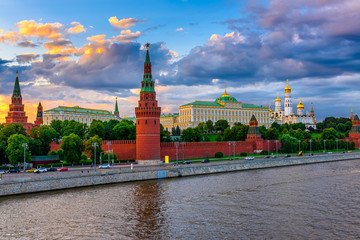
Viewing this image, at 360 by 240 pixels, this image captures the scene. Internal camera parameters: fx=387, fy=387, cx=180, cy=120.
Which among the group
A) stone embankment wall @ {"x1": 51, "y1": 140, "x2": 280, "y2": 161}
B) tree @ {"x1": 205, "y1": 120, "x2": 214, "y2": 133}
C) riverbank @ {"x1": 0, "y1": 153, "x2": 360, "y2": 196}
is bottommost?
riverbank @ {"x1": 0, "y1": 153, "x2": 360, "y2": 196}

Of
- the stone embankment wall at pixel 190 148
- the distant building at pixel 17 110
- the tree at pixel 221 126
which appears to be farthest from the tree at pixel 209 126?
the distant building at pixel 17 110

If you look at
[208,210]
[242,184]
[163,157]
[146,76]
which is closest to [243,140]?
[163,157]

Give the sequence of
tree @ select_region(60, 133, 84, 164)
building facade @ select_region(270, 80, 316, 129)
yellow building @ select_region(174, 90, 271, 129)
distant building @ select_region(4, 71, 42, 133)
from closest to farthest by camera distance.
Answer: tree @ select_region(60, 133, 84, 164) → distant building @ select_region(4, 71, 42, 133) → yellow building @ select_region(174, 90, 271, 129) → building facade @ select_region(270, 80, 316, 129)

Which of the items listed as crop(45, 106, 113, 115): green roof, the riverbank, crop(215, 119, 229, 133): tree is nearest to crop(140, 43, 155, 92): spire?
the riverbank

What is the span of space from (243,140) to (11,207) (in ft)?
215

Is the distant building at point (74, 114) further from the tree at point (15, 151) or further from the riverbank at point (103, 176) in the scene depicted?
the riverbank at point (103, 176)

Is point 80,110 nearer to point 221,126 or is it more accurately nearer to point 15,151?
point 221,126

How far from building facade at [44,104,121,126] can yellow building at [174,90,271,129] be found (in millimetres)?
32548

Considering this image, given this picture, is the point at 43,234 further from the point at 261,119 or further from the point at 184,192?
the point at 261,119

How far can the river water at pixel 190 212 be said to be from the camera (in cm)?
2494

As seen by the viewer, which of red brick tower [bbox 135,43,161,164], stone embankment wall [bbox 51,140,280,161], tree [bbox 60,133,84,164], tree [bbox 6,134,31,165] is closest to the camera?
tree [bbox 6,134,31,165]

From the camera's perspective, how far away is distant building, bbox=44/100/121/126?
139375 millimetres

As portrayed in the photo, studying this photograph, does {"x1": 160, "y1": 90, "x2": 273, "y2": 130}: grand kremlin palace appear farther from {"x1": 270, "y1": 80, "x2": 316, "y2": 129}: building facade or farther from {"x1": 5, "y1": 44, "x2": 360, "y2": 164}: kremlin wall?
{"x1": 270, "y1": 80, "x2": 316, "y2": 129}: building facade

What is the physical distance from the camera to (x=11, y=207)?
32094 mm
